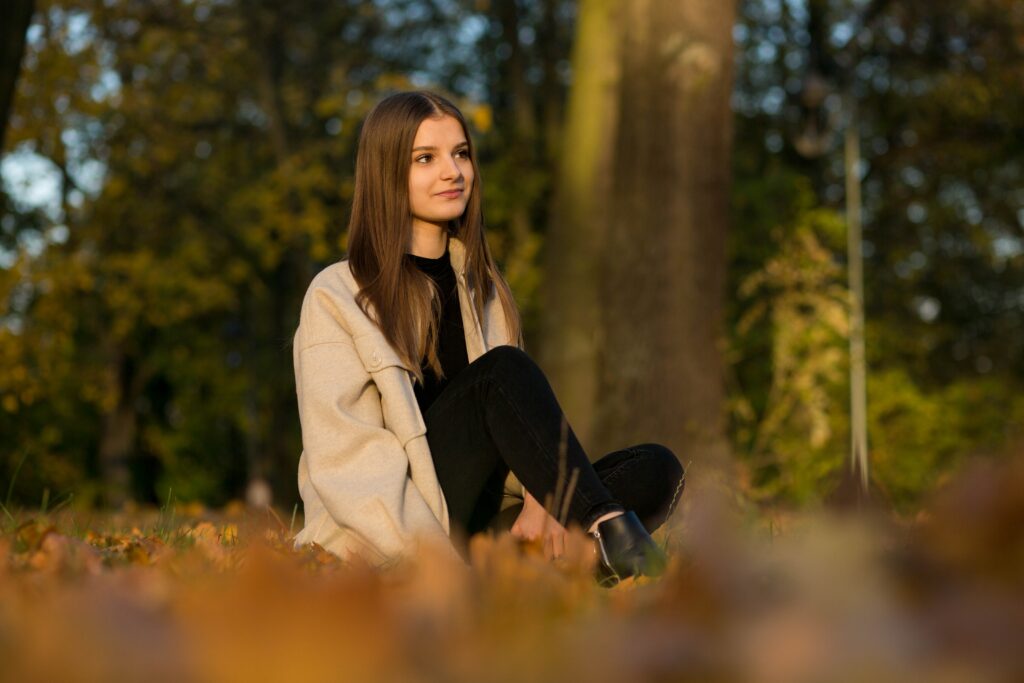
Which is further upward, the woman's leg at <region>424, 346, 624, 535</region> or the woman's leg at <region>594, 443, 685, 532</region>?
the woman's leg at <region>424, 346, 624, 535</region>

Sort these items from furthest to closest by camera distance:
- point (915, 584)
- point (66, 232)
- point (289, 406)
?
1. point (289, 406)
2. point (66, 232)
3. point (915, 584)

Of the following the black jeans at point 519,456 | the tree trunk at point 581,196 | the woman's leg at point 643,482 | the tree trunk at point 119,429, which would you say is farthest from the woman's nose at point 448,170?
the tree trunk at point 119,429

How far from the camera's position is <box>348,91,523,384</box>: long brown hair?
368cm

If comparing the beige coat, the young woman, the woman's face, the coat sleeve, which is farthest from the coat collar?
the coat sleeve

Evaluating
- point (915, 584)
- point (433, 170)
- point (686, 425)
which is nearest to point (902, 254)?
point (686, 425)

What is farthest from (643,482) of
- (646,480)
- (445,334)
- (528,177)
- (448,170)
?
(528,177)

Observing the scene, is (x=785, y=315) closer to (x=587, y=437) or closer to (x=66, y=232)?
(x=587, y=437)

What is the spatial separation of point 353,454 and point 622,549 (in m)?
0.80

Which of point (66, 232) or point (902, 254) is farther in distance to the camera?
point (902, 254)

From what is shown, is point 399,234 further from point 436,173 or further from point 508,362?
point 508,362

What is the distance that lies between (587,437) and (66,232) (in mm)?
11730

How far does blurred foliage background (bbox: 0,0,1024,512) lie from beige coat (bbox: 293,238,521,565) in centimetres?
845

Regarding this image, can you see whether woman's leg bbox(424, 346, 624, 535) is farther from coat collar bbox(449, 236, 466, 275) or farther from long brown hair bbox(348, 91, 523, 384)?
coat collar bbox(449, 236, 466, 275)

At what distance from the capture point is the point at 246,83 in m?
18.2
